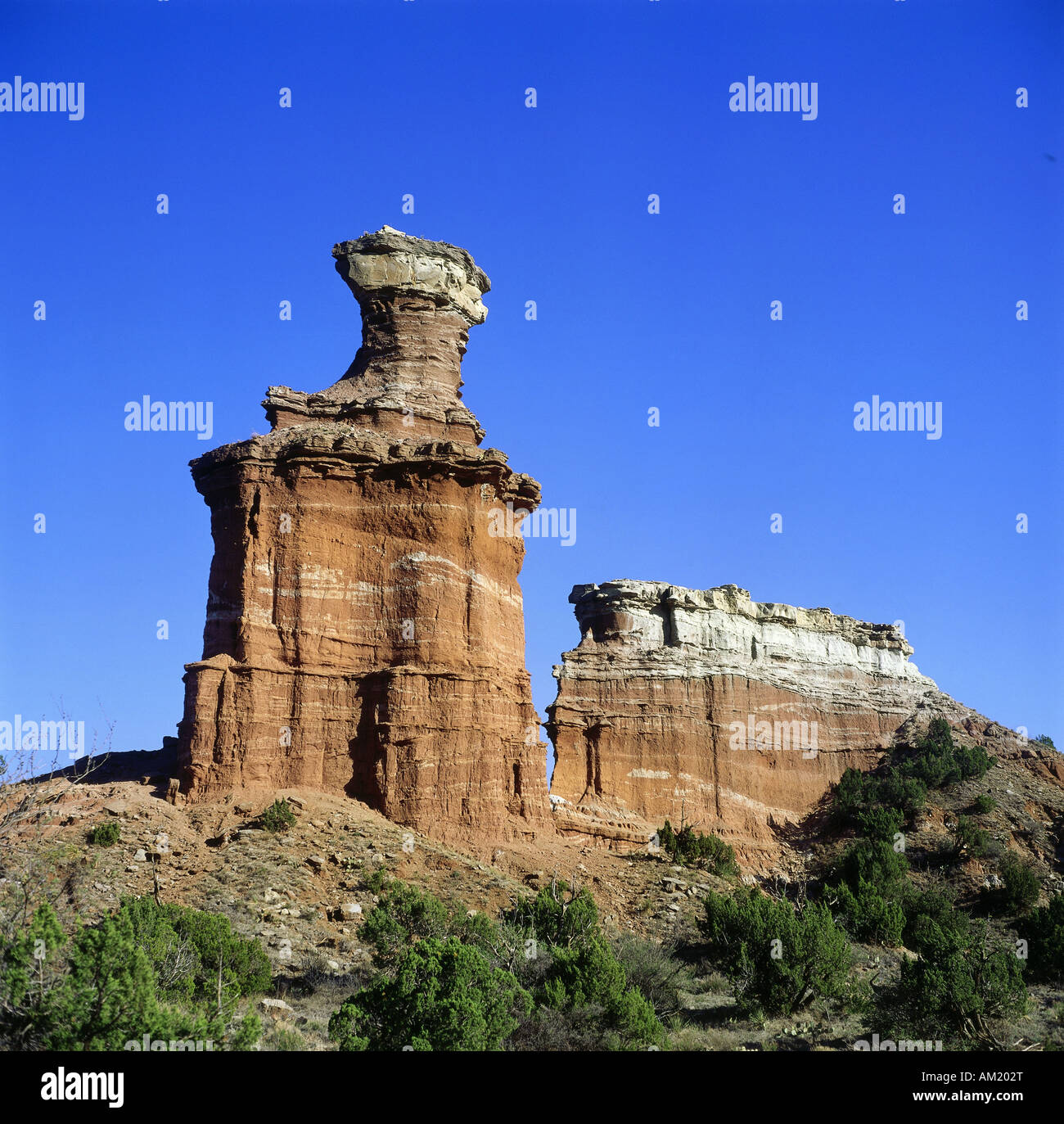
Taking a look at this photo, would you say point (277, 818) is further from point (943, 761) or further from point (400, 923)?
point (943, 761)

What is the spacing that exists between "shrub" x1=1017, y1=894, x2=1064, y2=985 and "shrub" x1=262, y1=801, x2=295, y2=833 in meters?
25.3

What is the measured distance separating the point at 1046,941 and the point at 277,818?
1047 inches

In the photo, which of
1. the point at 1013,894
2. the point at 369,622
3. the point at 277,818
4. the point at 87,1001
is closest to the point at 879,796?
the point at 1013,894

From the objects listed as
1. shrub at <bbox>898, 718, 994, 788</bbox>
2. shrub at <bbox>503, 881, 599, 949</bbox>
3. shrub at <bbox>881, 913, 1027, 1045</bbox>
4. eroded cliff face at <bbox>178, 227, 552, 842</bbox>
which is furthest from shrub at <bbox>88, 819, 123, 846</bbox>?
shrub at <bbox>898, 718, 994, 788</bbox>

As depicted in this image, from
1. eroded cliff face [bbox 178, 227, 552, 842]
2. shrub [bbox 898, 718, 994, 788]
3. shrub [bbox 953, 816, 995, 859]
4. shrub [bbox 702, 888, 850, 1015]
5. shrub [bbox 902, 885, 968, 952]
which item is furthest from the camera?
shrub [bbox 898, 718, 994, 788]

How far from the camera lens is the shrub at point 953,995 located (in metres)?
29.2

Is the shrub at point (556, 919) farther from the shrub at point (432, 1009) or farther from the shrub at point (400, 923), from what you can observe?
the shrub at point (432, 1009)

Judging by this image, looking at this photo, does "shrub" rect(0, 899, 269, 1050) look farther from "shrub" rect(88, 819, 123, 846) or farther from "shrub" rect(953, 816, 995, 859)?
"shrub" rect(953, 816, 995, 859)

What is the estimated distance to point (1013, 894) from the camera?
52.5 m

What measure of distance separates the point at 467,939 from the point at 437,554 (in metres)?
16.3

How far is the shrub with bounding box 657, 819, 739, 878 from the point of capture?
51.5 metres

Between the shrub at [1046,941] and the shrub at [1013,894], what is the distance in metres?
5.34

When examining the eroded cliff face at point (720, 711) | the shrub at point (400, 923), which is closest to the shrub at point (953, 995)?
the shrub at point (400, 923)
